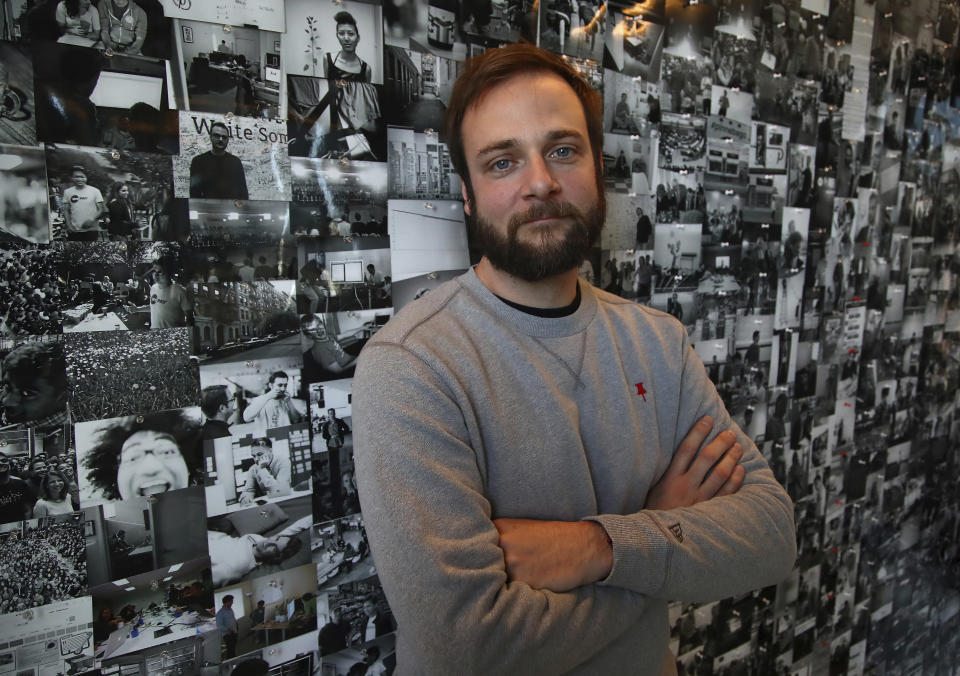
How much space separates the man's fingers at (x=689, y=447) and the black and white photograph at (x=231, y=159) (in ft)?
3.12

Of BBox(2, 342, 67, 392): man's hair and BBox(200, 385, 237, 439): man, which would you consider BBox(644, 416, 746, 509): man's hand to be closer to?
BBox(200, 385, 237, 439): man

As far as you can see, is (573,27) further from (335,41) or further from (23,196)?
(23,196)

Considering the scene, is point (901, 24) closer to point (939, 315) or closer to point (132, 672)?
point (939, 315)

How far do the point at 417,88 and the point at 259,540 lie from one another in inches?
40.6

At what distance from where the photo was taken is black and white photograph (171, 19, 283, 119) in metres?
0.93

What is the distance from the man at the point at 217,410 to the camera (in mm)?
996

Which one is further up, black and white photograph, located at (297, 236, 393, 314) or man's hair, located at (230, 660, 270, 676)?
black and white photograph, located at (297, 236, 393, 314)

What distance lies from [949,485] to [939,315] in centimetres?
88

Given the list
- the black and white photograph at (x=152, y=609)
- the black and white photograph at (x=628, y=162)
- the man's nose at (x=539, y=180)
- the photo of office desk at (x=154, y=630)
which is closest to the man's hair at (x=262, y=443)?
the black and white photograph at (x=152, y=609)

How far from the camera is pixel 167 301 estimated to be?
3.10 feet

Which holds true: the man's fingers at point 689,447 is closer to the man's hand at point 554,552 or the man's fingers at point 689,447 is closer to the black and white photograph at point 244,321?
the man's hand at point 554,552

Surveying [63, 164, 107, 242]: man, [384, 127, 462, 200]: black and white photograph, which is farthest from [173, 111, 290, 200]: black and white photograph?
[384, 127, 462, 200]: black and white photograph

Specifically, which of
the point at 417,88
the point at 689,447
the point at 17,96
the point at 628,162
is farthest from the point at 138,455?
the point at 628,162

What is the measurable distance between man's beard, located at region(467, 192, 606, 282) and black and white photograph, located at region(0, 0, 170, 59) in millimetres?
668
